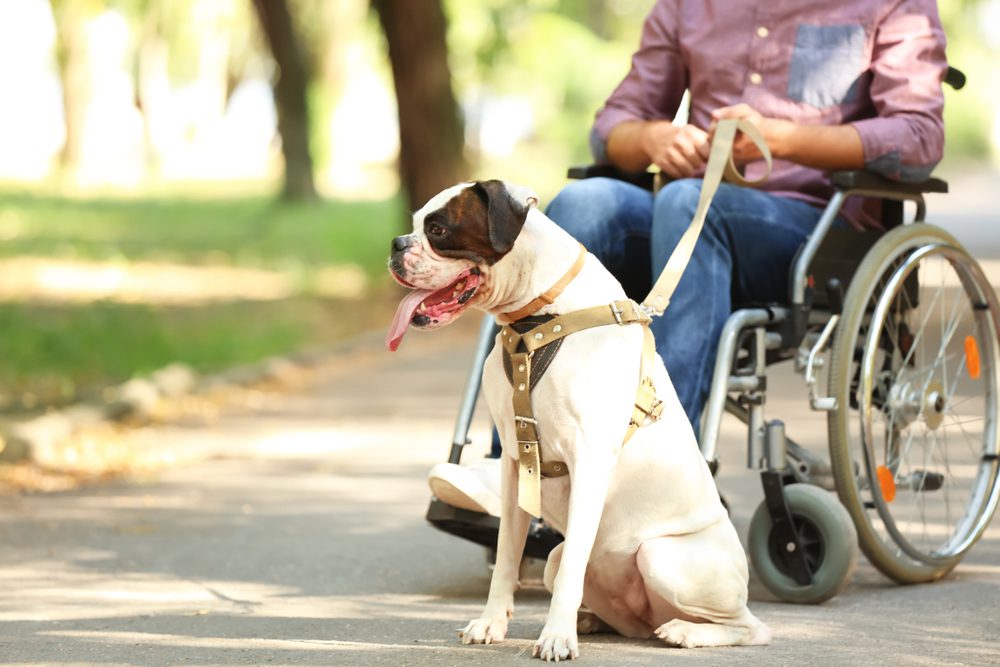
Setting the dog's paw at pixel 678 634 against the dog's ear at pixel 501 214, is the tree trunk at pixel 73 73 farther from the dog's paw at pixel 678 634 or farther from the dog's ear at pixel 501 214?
the dog's paw at pixel 678 634

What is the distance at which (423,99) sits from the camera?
1398 centimetres

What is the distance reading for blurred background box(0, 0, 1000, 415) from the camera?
12469 mm

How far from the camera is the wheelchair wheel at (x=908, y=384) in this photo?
14.7 ft

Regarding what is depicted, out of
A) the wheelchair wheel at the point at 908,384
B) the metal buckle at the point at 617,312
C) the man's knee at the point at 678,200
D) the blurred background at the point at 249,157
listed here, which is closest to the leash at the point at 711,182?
the man's knee at the point at 678,200

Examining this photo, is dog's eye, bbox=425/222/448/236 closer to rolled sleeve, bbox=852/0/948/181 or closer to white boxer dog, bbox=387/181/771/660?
white boxer dog, bbox=387/181/771/660

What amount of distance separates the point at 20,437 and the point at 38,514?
1.09m

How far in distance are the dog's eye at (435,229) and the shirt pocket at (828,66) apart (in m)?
1.84

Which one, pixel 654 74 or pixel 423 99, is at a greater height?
pixel 423 99

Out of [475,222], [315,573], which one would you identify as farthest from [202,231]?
[475,222]

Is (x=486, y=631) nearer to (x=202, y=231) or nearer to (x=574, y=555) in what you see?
(x=574, y=555)

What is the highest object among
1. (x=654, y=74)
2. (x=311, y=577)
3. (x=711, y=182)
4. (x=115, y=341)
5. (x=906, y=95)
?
(x=654, y=74)

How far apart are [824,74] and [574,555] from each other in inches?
84.7

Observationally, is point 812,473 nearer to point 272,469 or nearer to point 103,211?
point 272,469

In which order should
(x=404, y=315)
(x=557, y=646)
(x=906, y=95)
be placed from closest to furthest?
(x=557, y=646) → (x=404, y=315) → (x=906, y=95)
